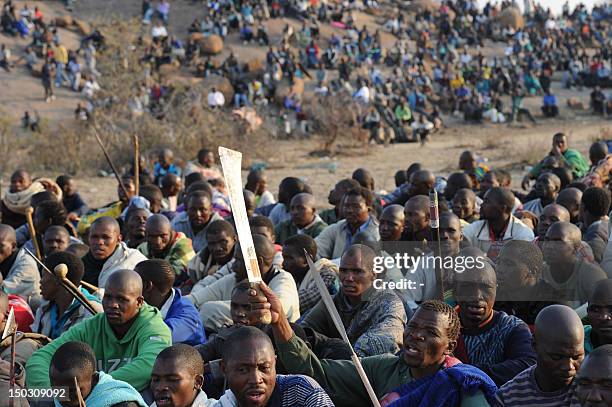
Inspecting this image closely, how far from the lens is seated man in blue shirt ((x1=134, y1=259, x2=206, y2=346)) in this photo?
19.4 feet

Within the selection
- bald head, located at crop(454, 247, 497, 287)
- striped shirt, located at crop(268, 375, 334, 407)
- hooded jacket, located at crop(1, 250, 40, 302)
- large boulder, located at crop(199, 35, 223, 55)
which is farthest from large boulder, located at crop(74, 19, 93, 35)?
striped shirt, located at crop(268, 375, 334, 407)

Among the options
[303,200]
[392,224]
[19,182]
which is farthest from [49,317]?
[19,182]

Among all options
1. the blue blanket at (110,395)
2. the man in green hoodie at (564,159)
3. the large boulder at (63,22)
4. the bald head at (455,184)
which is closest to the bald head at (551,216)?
the bald head at (455,184)

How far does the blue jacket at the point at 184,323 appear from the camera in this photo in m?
5.85

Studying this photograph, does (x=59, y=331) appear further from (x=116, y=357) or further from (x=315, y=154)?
(x=315, y=154)

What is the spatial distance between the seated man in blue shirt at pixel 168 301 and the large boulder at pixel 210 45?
98.6ft

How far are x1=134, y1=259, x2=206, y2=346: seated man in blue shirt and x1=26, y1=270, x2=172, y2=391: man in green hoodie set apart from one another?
0.39m

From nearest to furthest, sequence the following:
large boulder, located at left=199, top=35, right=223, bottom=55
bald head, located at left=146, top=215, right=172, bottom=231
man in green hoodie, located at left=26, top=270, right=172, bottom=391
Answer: man in green hoodie, located at left=26, top=270, right=172, bottom=391 → bald head, located at left=146, top=215, right=172, bottom=231 → large boulder, located at left=199, top=35, right=223, bottom=55

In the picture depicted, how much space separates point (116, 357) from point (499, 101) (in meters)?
27.7

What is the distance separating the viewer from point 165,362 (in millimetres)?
4465

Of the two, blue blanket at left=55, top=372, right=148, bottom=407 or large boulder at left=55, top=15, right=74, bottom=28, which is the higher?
large boulder at left=55, top=15, right=74, bottom=28

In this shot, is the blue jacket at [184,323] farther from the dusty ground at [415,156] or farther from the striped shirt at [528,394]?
the dusty ground at [415,156]

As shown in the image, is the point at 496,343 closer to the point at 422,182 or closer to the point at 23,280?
the point at 23,280

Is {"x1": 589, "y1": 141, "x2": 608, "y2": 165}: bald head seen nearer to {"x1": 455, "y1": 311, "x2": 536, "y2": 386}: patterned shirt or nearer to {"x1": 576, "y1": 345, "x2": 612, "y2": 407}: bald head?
{"x1": 455, "y1": 311, "x2": 536, "y2": 386}: patterned shirt
